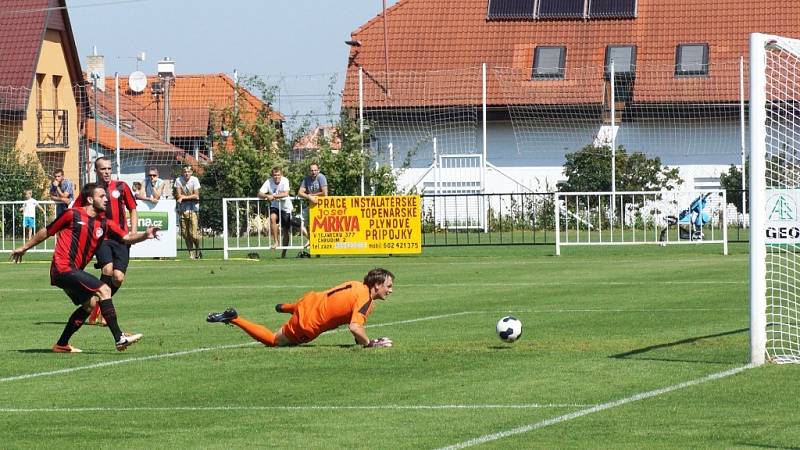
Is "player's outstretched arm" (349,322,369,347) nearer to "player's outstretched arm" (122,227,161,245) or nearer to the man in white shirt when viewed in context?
"player's outstretched arm" (122,227,161,245)

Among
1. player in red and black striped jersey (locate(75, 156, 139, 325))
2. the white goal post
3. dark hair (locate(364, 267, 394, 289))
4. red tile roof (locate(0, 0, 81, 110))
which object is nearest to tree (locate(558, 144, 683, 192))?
red tile roof (locate(0, 0, 81, 110))

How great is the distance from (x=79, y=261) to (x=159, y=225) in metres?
17.3

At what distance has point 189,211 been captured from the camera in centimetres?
3189

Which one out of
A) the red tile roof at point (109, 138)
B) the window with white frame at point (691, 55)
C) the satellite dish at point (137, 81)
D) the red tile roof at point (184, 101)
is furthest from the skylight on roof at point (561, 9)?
the satellite dish at point (137, 81)

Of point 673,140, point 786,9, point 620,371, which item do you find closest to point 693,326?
point 620,371

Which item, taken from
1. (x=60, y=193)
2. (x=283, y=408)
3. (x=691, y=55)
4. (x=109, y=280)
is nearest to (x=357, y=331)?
(x=283, y=408)

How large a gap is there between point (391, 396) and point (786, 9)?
45875 mm

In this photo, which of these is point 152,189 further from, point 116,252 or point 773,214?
point 773,214

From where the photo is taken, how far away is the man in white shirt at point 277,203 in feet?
103

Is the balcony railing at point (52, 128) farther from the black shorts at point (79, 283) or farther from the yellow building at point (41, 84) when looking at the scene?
the black shorts at point (79, 283)

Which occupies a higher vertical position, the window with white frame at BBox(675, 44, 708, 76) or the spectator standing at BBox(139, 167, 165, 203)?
the window with white frame at BBox(675, 44, 708, 76)

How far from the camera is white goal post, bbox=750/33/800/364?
12281 mm

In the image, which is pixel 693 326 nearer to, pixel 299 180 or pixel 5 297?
pixel 5 297

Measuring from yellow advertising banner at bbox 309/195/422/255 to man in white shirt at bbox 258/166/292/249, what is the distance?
668mm
